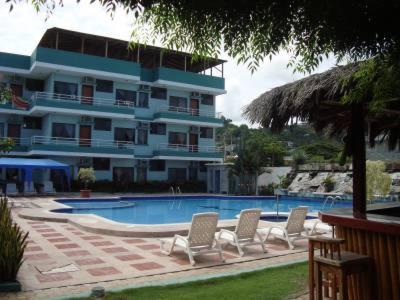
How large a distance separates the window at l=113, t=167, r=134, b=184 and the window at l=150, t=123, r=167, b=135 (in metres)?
3.58

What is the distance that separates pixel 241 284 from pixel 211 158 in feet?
87.5

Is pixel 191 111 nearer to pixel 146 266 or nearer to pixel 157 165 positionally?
pixel 157 165

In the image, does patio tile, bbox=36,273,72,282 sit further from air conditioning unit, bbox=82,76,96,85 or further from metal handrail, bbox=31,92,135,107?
air conditioning unit, bbox=82,76,96,85

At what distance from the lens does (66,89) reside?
27594 mm

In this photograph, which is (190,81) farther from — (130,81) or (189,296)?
(189,296)

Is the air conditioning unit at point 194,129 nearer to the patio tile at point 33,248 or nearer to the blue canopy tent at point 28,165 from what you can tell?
the blue canopy tent at point 28,165

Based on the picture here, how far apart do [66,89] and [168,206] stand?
1231 cm

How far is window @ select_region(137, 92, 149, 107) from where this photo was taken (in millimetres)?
31016

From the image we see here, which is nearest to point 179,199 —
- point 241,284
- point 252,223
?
point 252,223

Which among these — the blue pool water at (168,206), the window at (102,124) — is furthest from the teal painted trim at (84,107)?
the blue pool water at (168,206)

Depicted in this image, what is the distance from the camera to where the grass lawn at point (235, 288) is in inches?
187

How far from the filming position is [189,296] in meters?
4.75

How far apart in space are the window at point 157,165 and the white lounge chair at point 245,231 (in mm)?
23773

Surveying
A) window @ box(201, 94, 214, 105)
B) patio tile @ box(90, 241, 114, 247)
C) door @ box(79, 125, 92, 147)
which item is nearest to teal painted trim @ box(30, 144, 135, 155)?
door @ box(79, 125, 92, 147)
